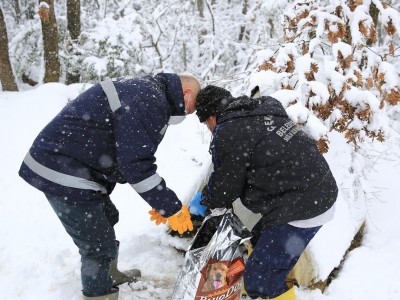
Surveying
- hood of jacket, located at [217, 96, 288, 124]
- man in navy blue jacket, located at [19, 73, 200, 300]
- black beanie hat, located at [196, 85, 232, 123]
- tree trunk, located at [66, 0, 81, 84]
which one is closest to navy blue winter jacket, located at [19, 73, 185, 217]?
man in navy blue jacket, located at [19, 73, 200, 300]

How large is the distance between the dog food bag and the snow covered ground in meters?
0.58

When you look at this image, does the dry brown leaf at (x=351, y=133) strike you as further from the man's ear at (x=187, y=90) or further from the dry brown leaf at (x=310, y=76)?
the man's ear at (x=187, y=90)

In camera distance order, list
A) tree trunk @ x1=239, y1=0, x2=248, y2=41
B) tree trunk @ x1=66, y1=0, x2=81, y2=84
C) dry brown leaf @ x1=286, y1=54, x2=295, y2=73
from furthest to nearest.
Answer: tree trunk @ x1=239, y1=0, x2=248, y2=41, tree trunk @ x1=66, y1=0, x2=81, y2=84, dry brown leaf @ x1=286, y1=54, x2=295, y2=73

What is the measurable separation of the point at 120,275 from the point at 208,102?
63.0 inches

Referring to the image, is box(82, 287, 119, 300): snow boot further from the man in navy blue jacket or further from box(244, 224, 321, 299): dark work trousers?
box(244, 224, 321, 299): dark work trousers

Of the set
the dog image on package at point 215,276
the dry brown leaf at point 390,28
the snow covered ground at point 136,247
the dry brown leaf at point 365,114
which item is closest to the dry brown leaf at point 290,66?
the dry brown leaf at point 365,114

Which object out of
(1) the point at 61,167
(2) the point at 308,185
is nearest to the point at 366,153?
(2) the point at 308,185

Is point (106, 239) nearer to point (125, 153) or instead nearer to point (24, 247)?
point (125, 153)

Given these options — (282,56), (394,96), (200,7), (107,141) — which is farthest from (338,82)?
(200,7)

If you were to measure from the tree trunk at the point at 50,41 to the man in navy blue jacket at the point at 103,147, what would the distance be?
571 centimetres

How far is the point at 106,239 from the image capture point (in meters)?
2.21

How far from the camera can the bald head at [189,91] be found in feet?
6.89

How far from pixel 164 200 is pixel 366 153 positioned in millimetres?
2658

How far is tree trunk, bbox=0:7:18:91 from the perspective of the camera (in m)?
7.07
